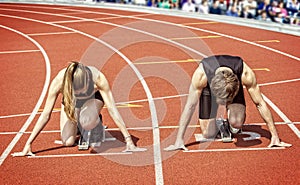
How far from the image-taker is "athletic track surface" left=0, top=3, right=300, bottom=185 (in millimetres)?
6109

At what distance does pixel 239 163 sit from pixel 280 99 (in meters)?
3.01

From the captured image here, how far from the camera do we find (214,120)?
7105mm

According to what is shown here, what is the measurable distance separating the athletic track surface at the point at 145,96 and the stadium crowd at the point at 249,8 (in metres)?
1.31

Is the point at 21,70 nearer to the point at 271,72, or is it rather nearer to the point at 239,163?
the point at 271,72

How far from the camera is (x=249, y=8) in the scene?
1870cm

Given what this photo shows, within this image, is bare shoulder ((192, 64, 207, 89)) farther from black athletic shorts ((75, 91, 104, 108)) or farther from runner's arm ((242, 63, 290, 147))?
black athletic shorts ((75, 91, 104, 108))

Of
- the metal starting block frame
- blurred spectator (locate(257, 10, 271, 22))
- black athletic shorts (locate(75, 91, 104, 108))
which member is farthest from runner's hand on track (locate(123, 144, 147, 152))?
blurred spectator (locate(257, 10, 271, 22))

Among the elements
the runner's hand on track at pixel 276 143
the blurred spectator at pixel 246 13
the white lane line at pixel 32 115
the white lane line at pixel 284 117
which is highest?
the blurred spectator at pixel 246 13

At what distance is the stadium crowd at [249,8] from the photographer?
700 inches

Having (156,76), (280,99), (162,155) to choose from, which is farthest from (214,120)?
(156,76)

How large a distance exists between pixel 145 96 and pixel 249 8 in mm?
10515

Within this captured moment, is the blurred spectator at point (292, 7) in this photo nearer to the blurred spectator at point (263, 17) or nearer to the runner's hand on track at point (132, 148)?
the blurred spectator at point (263, 17)

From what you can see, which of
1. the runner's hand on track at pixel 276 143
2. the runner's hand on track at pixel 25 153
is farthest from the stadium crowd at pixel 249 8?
the runner's hand on track at pixel 25 153

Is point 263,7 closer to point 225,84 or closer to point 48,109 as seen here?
point 225,84
